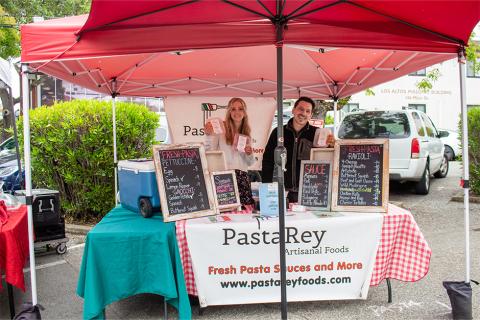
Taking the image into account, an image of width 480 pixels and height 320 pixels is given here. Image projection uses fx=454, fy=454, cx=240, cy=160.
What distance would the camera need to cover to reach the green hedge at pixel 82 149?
6.61 meters

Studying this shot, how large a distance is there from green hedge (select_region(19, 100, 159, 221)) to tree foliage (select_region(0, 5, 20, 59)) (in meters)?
7.33

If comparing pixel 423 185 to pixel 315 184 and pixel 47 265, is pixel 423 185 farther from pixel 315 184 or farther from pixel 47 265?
pixel 47 265

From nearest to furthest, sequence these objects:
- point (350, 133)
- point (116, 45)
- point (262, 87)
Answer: point (116, 45) < point (262, 87) < point (350, 133)

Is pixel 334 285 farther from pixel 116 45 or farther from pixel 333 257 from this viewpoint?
pixel 116 45

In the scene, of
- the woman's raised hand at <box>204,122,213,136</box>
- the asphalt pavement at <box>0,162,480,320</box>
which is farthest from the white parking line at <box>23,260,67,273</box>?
the woman's raised hand at <box>204,122,213,136</box>

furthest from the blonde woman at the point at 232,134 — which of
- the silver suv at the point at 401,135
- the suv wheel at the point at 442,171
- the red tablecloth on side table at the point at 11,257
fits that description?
the suv wheel at the point at 442,171

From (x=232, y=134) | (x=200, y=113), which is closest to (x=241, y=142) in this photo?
(x=232, y=134)

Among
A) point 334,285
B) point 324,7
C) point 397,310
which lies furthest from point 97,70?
point 397,310

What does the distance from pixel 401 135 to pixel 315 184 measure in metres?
4.88

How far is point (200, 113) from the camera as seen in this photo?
6.65 m

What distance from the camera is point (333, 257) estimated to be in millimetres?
3566

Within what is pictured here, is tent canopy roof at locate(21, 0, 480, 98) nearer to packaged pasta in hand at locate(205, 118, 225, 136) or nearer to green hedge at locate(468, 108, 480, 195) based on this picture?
packaged pasta in hand at locate(205, 118, 225, 136)

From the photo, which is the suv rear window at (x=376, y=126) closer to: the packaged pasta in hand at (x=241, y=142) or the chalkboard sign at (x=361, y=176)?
the packaged pasta in hand at (x=241, y=142)

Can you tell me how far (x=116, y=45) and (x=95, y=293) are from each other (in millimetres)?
1733
